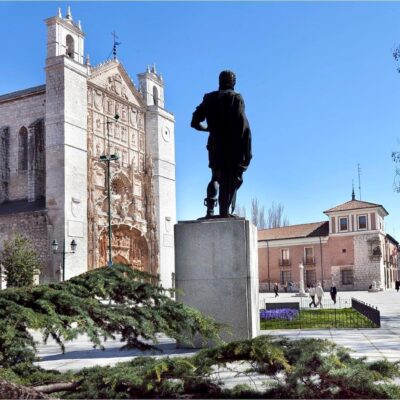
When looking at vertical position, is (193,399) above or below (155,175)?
below

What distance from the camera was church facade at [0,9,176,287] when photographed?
33.7 metres

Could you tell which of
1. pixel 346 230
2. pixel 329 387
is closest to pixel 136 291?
pixel 329 387

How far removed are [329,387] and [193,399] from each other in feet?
2.97

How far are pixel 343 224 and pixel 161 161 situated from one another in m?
22.0

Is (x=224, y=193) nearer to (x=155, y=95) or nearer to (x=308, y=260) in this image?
(x=155, y=95)

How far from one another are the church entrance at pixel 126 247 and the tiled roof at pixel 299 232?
20.5 m

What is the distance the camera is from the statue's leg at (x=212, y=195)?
325 inches

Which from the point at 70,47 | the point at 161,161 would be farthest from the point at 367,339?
the point at 161,161

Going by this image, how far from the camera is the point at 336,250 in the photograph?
55.0m

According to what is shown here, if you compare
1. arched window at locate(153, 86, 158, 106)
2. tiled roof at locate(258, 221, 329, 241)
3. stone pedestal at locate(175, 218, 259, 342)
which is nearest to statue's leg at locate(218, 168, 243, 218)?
stone pedestal at locate(175, 218, 259, 342)

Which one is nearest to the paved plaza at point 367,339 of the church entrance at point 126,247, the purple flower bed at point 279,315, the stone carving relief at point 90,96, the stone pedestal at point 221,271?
the stone pedestal at point 221,271

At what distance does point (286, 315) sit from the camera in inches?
588

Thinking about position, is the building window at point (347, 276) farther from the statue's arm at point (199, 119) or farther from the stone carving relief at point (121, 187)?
the statue's arm at point (199, 119)

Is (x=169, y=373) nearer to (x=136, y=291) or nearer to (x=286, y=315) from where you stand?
(x=136, y=291)
